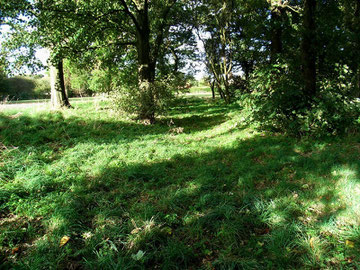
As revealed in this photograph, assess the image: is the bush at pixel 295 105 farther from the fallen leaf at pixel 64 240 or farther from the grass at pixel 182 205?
the fallen leaf at pixel 64 240

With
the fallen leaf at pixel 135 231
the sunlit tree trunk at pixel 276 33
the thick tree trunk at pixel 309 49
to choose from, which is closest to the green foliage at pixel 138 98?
the sunlit tree trunk at pixel 276 33

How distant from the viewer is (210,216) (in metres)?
2.88

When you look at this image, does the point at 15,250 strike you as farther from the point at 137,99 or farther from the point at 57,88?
the point at 57,88

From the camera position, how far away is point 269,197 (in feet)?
10.8

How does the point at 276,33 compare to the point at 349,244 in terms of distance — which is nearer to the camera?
the point at 349,244

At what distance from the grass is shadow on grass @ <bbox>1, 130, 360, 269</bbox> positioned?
0.05ft

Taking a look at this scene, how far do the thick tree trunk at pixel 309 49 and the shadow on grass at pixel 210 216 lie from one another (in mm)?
2269

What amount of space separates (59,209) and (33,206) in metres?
0.47

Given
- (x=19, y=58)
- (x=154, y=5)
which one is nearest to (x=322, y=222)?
(x=19, y=58)

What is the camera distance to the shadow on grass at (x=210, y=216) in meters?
2.23

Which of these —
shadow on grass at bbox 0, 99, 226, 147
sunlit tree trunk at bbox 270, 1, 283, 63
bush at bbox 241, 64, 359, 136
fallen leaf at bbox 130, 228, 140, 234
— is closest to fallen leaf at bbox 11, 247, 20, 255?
fallen leaf at bbox 130, 228, 140, 234

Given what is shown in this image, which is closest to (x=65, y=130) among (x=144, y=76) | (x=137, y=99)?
(x=137, y=99)

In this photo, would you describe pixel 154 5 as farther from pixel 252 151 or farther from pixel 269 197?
pixel 269 197

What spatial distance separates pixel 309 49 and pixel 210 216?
19.5 feet
